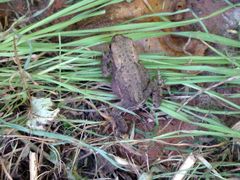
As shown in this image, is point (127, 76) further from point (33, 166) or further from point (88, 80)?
point (33, 166)

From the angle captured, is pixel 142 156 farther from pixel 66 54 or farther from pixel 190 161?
pixel 66 54

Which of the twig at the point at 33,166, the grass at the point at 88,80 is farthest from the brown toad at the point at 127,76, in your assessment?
the twig at the point at 33,166

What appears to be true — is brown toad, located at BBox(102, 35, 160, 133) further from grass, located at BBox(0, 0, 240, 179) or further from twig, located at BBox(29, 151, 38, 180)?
twig, located at BBox(29, 151, 38, 180)

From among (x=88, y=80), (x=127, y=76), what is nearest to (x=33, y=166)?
(x=88, y=80)

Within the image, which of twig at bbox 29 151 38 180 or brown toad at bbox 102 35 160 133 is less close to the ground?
brown toad at bbox 102 35 160 133

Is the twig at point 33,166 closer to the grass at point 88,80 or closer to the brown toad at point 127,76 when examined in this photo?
the grass at point 88,80

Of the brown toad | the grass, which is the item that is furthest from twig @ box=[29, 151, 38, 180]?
the brown toad
